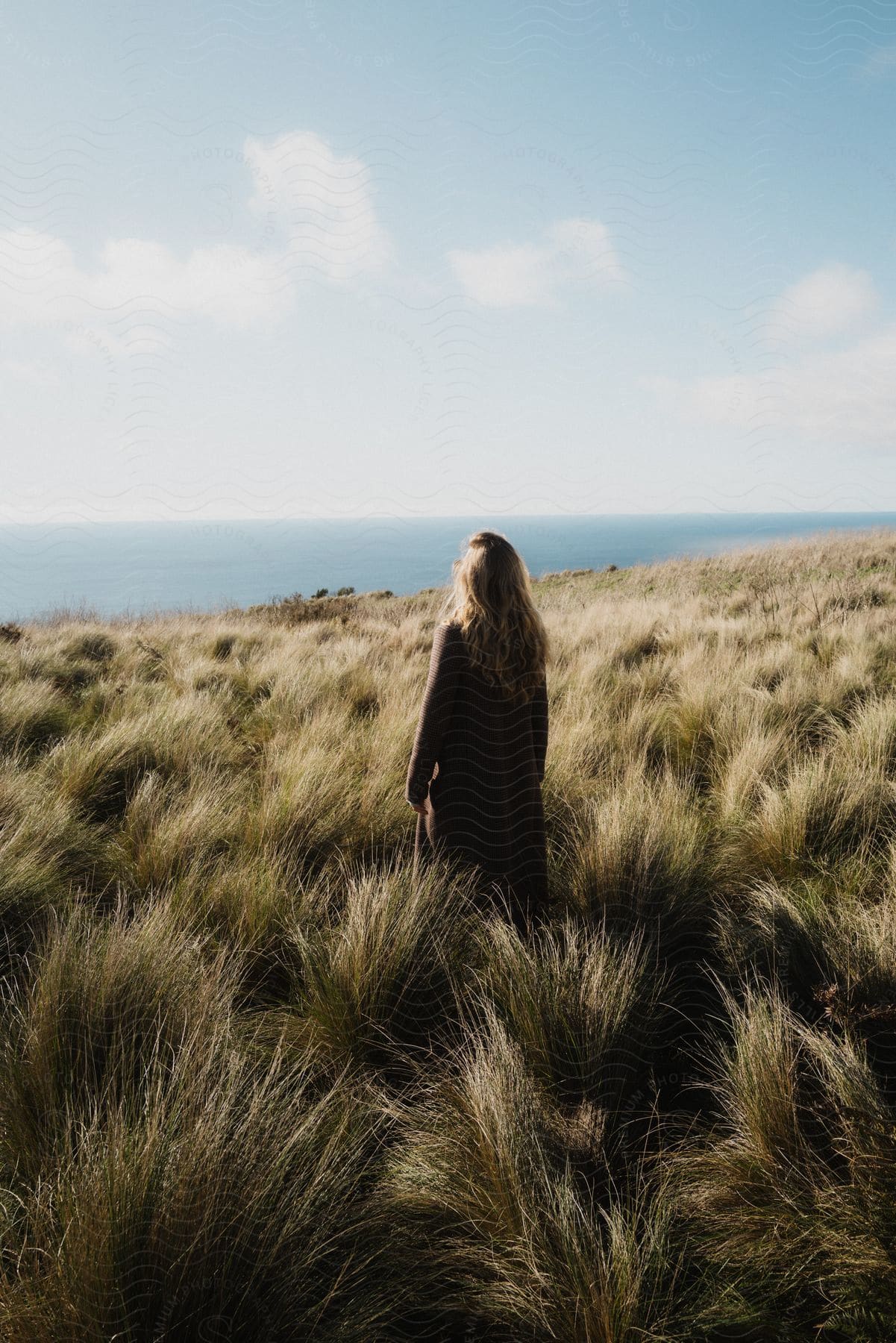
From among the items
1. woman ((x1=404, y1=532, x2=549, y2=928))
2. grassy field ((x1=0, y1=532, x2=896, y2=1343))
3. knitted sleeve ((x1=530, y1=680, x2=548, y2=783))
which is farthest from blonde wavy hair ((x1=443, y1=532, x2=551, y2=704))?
grassy field ((x1=0, y1=532, x2=896, y2=1343))

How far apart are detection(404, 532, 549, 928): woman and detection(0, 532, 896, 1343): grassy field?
0.22 m

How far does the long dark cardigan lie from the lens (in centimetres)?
300

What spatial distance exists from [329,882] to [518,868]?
3.10ft

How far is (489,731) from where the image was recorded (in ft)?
9.98

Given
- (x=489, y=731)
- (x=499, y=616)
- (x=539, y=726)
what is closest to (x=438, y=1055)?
(x=489, y=731)

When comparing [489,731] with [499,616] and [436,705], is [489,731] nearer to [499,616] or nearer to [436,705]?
[436,705]

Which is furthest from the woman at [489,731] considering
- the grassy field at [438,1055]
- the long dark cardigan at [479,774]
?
the grassy field at [438,1055]

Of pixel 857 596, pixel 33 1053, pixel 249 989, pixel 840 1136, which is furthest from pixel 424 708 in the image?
pixel 857 596

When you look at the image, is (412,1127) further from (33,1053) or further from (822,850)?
(822,850)

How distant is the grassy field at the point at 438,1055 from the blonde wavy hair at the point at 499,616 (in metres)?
0.92

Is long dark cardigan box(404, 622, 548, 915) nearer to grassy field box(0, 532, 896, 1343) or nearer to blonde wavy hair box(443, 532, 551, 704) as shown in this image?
blonde wavy hair box(443, 532, 551, 704)

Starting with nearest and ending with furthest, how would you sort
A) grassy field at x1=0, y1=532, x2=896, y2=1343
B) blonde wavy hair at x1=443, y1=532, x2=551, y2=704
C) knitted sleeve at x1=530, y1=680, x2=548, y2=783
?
grassy field at x1=0, y1=532, x2=896, y2=1343
blonde wavy hair at x1=443, y1=532, x2=551, y2=704
knitted sleeve at x1=530, y1=680, x2=548, y2=783

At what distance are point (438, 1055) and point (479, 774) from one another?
115 cm

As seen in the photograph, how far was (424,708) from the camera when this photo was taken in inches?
119
